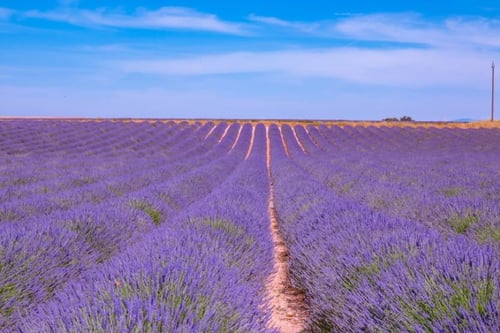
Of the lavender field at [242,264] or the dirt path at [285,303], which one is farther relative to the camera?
the dirt path at [285,303]

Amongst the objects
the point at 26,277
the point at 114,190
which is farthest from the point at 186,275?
the point at 114,190

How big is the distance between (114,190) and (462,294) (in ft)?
24.6

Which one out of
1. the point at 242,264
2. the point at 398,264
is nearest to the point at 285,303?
the point at 242,264

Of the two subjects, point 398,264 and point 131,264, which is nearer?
point 398,264

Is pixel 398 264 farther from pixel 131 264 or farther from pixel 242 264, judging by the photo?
pixel 131 264

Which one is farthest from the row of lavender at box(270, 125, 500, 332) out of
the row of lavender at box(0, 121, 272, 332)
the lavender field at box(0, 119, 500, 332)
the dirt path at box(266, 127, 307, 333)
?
the row of lavender at box(0, 121, 272, 332)

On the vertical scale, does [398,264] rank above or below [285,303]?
above

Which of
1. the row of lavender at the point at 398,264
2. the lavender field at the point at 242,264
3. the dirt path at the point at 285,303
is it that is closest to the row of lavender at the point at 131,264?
the lavender field at the point at 242,264

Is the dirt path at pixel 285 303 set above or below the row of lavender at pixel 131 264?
below

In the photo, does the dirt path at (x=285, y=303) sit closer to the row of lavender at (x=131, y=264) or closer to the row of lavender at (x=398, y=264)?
the row of lavender at (x=398, y=264)

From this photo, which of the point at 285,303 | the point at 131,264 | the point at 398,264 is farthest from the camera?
the point at 285,303

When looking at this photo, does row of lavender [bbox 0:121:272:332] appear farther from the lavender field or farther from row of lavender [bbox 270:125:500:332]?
row of lavender [bbox 270:125:500:332]

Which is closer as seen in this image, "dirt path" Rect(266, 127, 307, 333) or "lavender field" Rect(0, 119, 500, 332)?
"lavender field" Rect(0, 119, 500, 332)

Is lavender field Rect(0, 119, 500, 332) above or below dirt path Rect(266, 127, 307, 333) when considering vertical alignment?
above
